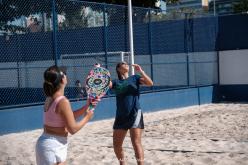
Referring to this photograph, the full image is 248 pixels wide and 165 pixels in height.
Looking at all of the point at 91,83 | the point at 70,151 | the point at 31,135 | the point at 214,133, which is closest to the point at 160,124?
the point at 214,133

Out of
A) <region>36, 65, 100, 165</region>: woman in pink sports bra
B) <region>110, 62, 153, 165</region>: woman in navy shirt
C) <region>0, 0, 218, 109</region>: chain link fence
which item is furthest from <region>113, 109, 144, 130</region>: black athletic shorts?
<region>0, 0, 218, 109</region>: chain link fence

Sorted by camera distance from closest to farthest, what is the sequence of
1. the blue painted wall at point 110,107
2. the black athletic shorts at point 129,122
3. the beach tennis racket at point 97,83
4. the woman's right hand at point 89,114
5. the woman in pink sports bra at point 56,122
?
the woman in pink sports bra at point 56,122
the woman's right hand at point 89,114
the beach tennis racket at point 97,83
the black athletic shorts at point 129,122
the blue painted wall at point 110,107

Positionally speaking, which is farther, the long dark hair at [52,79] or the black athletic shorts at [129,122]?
the black athletic shorts at [129,122]

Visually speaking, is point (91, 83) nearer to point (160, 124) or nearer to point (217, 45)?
point (160, 124)

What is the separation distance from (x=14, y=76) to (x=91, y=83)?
1134cm

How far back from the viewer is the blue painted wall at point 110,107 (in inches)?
425

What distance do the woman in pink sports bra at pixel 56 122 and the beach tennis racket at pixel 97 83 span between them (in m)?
0.19

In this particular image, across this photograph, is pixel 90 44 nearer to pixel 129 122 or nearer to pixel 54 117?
pixel 129 122

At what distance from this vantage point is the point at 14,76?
15078 millimetres

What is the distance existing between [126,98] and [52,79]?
7.80 feet

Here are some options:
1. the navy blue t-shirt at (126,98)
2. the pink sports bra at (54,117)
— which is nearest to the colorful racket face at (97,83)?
the pink sports bra at (54,117)

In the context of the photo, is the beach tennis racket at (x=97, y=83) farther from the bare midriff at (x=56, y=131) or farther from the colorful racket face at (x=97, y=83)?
the bare midriff at (x=56, y=131)

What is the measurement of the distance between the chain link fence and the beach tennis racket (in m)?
7.82

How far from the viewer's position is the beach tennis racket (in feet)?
13.5
